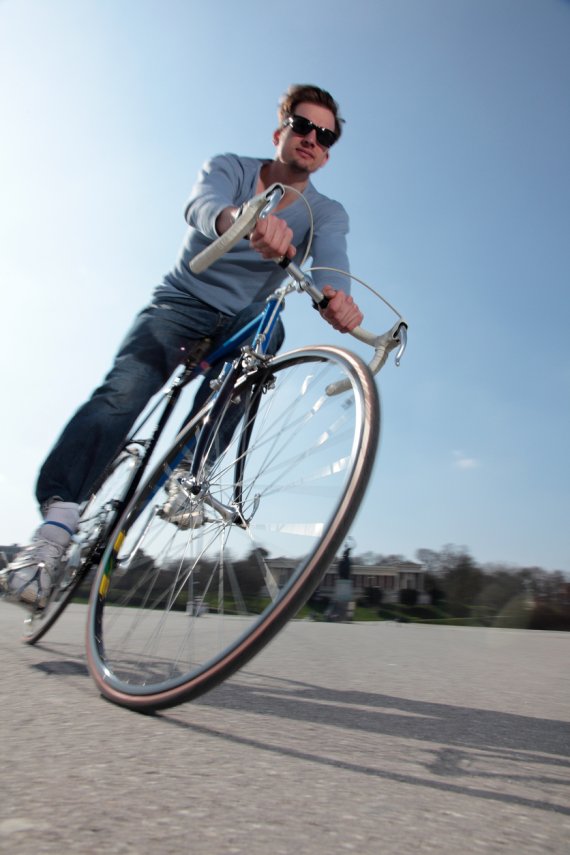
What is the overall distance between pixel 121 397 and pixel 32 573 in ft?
2.57

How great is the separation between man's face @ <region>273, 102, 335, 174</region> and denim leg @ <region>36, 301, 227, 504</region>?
2.34ft

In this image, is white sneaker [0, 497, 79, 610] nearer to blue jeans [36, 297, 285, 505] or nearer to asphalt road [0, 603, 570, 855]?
blue jeans [36, 297, 285, 505]

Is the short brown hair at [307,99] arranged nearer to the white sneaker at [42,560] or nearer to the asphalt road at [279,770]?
the white sneaker at [42,560]

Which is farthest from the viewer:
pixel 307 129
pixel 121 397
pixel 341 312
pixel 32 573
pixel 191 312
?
pixel 191 312

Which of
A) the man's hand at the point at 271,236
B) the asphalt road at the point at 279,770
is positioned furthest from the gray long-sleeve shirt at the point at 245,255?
the asphalt road at the point at 279,770

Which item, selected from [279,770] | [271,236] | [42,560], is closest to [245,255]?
[271,236]

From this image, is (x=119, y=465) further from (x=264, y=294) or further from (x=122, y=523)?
(x=264, y=294)

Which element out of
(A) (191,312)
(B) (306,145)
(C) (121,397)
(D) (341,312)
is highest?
(B) (306,145)

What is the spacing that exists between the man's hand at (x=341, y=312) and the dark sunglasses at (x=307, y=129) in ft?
2.82

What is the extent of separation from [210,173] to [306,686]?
2142mm

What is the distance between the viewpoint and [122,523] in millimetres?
2783

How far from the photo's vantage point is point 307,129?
9.30ft

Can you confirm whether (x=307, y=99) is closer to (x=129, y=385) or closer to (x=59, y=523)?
(x=129, y=385)

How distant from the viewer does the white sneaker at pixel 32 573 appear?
270 centimetres
